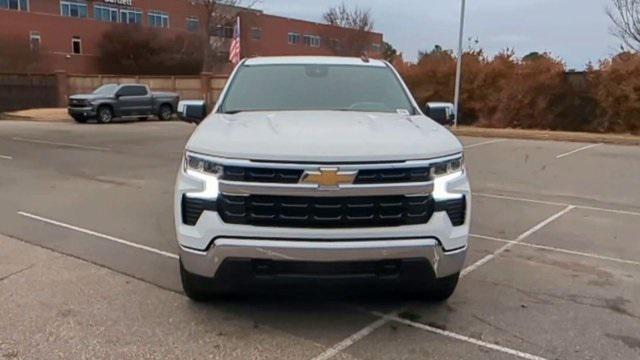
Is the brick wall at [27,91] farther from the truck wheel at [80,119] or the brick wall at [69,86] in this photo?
the truck wheel at [80,119]

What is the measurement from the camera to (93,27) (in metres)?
53.7

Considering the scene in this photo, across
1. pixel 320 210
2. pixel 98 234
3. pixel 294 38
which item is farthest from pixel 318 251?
pixel 294 38

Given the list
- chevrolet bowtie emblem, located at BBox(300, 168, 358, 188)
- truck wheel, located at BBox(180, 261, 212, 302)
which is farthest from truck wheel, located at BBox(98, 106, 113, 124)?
chevrolet bowtie emblem, located at BBox(300, 168, 358, 188)

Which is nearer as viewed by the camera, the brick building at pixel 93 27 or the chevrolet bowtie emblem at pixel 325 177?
the chevrolet bowtie emblem at pixel 325 177

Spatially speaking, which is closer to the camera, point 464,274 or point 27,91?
point 464,274

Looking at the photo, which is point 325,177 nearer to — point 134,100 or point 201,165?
point 201,165

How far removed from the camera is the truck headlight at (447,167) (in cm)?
350

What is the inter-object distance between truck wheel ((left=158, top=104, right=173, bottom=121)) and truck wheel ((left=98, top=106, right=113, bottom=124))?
2745 mm

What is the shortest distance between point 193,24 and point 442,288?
207ft

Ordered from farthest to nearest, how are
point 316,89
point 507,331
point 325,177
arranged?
point 316,89 < point 507,331 < point 325,177

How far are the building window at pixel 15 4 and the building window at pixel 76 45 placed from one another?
4.68 meters

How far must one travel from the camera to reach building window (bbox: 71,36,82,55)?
5238 cm

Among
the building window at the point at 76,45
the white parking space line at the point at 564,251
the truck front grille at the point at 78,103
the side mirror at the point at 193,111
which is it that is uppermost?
the building window at the point at 76,45

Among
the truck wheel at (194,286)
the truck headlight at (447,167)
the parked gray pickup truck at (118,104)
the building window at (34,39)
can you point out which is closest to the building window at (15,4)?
the building window at (34,39)
